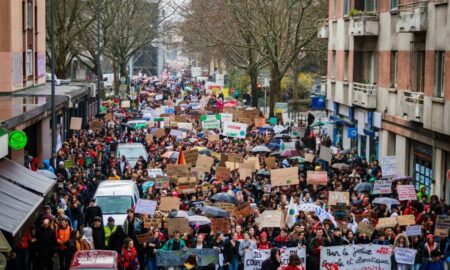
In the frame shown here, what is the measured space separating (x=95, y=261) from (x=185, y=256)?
2527mm

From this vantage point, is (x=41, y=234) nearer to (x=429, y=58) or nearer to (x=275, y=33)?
(x=429, y=58)

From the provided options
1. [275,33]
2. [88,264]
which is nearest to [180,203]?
[88,264]

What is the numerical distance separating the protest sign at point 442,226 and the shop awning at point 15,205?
790 centimetres

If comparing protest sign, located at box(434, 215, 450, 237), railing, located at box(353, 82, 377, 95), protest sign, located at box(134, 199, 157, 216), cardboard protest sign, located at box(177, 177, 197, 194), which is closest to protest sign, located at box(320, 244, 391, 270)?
protest sign, located at box(434, 215, 450, 237)

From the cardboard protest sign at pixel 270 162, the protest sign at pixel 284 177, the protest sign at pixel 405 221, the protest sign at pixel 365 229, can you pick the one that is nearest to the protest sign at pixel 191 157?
the cardboard protest sign at pixel 270 162

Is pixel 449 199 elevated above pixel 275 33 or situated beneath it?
situated beneath

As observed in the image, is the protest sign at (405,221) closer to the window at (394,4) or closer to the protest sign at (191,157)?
the protest sign at (191,157)

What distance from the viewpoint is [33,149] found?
123 ft

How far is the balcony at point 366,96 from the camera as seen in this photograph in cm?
3862

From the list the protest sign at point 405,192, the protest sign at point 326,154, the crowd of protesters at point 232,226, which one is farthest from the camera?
the protest sign at point 326,154

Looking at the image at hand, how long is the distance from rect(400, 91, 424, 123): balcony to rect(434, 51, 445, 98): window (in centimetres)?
159

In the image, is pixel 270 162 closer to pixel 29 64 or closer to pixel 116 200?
pixel 116 200

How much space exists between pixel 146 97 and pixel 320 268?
59.7 metres

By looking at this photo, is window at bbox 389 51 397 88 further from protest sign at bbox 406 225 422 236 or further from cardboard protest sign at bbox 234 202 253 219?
protest sign at bbox 406 225 422 236
